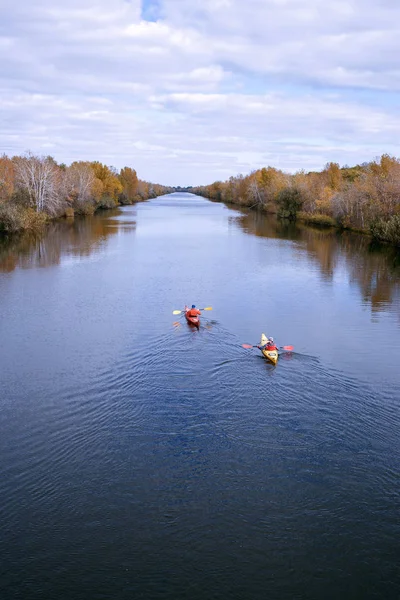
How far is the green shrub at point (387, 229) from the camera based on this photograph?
44875 millimetres

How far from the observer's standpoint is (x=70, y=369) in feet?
56.4

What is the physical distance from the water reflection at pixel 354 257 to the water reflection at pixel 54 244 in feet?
57.5

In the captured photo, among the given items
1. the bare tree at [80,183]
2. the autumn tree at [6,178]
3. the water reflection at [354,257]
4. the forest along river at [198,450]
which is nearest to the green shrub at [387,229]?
the water reflection at [354,257]

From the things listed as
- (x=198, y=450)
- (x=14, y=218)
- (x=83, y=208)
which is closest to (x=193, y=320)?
(x=198, y=450)

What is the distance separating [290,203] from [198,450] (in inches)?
2846

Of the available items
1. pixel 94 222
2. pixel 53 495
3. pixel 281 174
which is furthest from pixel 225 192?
pixel 53 495

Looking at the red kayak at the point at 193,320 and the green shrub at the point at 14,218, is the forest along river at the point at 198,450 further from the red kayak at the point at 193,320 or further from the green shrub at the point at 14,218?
the green shrub at the point at 14,218

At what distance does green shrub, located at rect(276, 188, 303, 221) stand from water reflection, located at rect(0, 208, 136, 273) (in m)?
27.2

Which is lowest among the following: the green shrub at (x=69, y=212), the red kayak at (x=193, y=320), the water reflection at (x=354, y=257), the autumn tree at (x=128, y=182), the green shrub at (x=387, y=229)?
the red kayak at (x=193, y=320)

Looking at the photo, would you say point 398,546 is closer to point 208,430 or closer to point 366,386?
point 208,430

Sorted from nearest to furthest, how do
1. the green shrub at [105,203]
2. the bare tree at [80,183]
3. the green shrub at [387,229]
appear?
the green shrub at [387,229]
the bare tree at [80,183]
the green shrub at [105,203]

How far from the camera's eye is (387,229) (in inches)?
1801

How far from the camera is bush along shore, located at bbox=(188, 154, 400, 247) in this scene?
48875mm

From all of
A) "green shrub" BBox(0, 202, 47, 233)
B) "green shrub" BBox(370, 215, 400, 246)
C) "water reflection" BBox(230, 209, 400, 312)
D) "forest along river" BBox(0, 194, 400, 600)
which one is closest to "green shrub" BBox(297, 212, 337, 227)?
"water reflection" BBox(230, 209, 400, 312)
